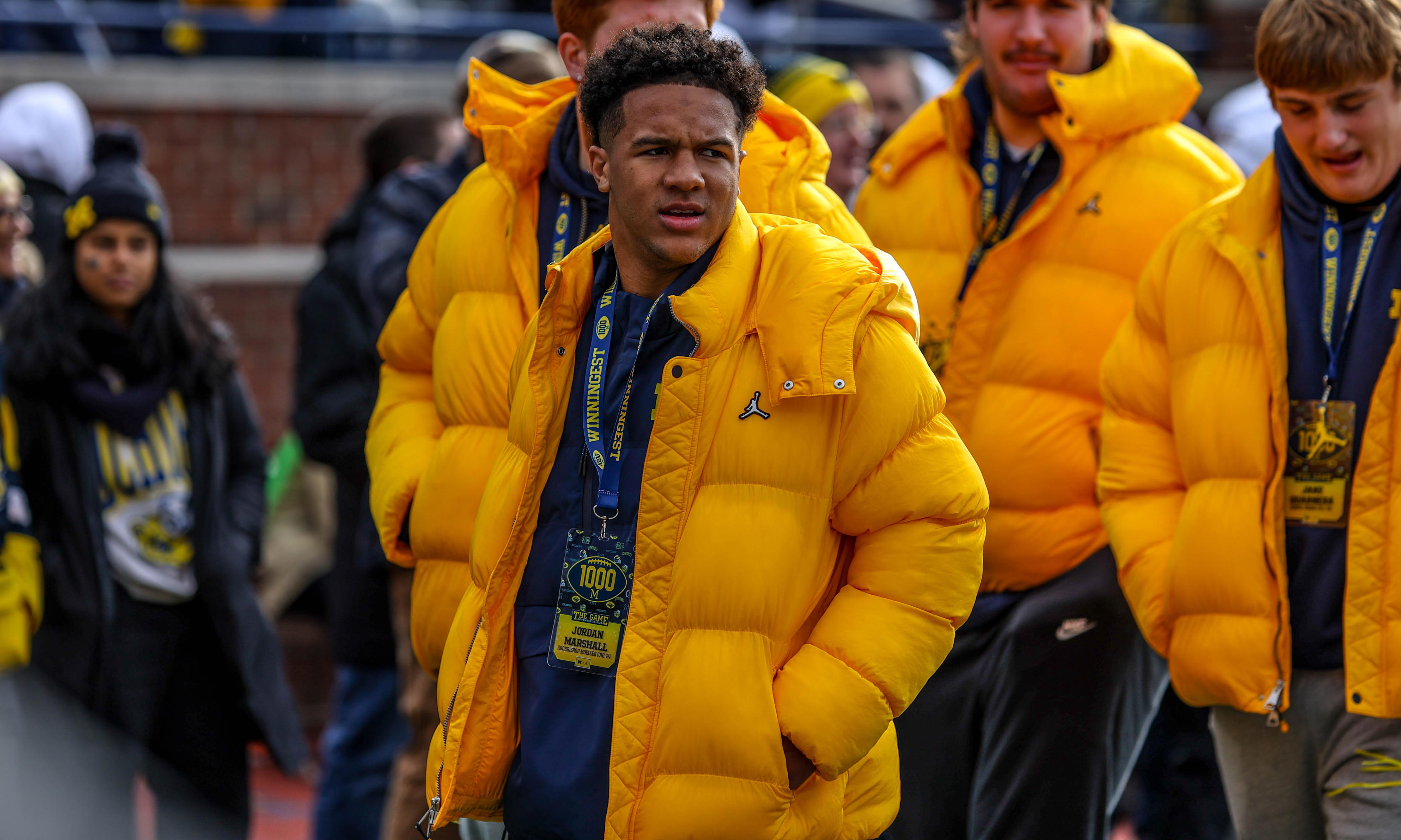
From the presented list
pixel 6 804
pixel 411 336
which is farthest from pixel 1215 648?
pixel 6 804

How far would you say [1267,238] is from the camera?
3.68 m

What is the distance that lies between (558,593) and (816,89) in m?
3.56

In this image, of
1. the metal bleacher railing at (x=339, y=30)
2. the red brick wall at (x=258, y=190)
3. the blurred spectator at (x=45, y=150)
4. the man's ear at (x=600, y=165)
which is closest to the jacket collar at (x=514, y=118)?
the man's ear at (x=600, y=165)

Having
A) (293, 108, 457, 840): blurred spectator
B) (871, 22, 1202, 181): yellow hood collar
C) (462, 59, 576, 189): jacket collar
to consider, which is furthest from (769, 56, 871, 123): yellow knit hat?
(462, 59, 576, 189): jacket collar

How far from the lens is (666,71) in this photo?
2824 millimetres

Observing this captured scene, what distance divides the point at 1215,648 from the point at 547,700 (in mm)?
1545

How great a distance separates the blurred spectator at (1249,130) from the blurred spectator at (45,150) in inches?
197

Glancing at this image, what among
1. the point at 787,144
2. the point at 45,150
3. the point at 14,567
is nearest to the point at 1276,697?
the point at 787,144

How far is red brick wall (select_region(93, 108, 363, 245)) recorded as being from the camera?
9.80 meters

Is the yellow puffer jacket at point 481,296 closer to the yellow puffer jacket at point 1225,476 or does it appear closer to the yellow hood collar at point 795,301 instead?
the yellow hood collar at point 795,301

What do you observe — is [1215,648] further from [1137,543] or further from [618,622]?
[618,622]

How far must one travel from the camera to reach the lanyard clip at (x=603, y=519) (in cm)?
284

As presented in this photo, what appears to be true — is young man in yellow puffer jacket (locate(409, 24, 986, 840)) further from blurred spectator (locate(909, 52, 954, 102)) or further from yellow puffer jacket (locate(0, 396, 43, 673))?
blurred spectator (locate(909, 52, 954, 102))

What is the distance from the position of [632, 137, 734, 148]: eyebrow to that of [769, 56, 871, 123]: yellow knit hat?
287 cm
